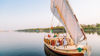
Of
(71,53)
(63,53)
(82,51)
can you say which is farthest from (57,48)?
(82,51)

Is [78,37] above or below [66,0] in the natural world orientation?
below

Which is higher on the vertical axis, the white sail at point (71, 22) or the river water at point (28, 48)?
the white sail at point (71, 22)

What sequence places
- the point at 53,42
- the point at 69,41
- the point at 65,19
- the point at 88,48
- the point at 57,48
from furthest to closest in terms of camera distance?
the point at 53,42 < the point at 69,41 < the point at 57,48 < the point at 65,19 < the point at 88,48

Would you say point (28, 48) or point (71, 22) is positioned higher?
point (71, 22)

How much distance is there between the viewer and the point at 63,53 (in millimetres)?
16641

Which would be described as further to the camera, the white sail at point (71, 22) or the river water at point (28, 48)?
the river water at point (28, 48)

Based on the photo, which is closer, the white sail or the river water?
the white sail

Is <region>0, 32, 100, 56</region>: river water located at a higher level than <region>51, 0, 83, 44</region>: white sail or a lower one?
lower

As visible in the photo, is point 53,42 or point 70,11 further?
point 53,42

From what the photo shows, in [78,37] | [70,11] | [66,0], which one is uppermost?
[66,0]

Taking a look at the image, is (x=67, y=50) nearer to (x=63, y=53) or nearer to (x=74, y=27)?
(x=63, y=53)

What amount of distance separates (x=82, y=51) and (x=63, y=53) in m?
2.96

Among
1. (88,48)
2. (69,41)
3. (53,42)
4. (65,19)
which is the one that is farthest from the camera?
(53,42)

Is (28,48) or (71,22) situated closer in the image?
(71,22)
